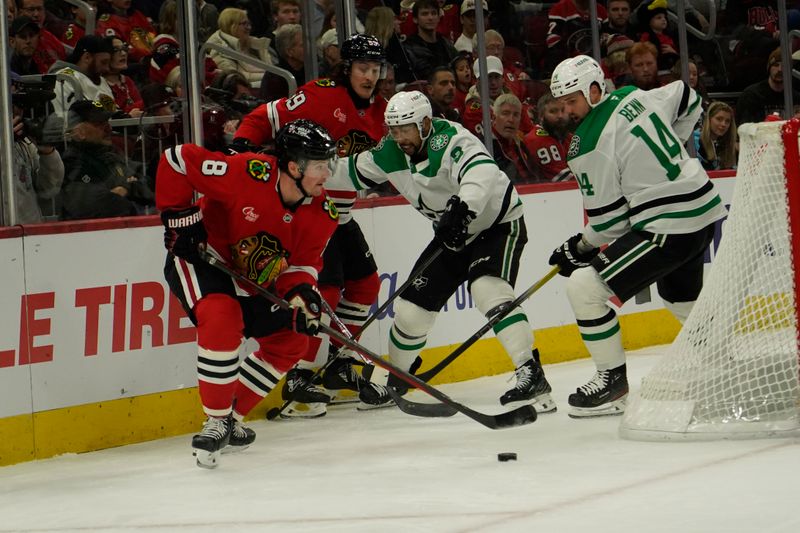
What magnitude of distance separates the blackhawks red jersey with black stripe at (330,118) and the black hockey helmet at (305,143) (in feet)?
3.24

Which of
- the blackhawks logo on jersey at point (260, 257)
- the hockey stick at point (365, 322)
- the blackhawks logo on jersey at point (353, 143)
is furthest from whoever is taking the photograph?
the blackhawks logo on jersey at point (353, 143)

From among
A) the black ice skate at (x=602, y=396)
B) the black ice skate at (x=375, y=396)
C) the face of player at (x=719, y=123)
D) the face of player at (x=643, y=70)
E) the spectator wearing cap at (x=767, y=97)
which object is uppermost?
the face of player at (x=643, y=70)

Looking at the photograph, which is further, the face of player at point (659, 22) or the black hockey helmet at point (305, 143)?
the face of player at point (659, 22)

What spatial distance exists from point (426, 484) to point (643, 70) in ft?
12.9

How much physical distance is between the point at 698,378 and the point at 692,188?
746mm

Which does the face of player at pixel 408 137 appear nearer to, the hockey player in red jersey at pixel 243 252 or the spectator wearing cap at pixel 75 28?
the hockey player in red jersey at pixel 243 252

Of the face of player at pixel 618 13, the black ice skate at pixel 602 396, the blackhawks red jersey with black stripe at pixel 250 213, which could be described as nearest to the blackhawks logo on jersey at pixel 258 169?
the blackhawks red jersey with black stripe at pixel 250 213

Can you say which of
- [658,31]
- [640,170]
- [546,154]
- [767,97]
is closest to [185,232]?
[640,170]

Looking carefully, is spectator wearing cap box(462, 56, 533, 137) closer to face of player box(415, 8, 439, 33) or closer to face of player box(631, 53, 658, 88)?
face of player box(415, 8, 439, 33)

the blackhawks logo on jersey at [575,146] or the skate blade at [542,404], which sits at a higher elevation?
the blackhawks logo on jersey at [575,146]

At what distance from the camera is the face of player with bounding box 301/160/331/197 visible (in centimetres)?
392

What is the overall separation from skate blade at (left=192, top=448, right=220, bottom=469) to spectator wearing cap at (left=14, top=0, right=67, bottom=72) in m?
1.52

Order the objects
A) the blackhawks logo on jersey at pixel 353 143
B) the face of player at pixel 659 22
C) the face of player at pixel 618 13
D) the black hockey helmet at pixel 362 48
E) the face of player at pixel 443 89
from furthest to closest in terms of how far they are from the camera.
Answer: the face of player at pixel 659 22 < the face of player at pixel 618 13 < the face of player at pixel 443 89 < the blackhawks logo on jersey at pixel 353 143 < the black hockey helmet at pixel 362 48

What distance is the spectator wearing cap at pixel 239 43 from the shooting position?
504cm
